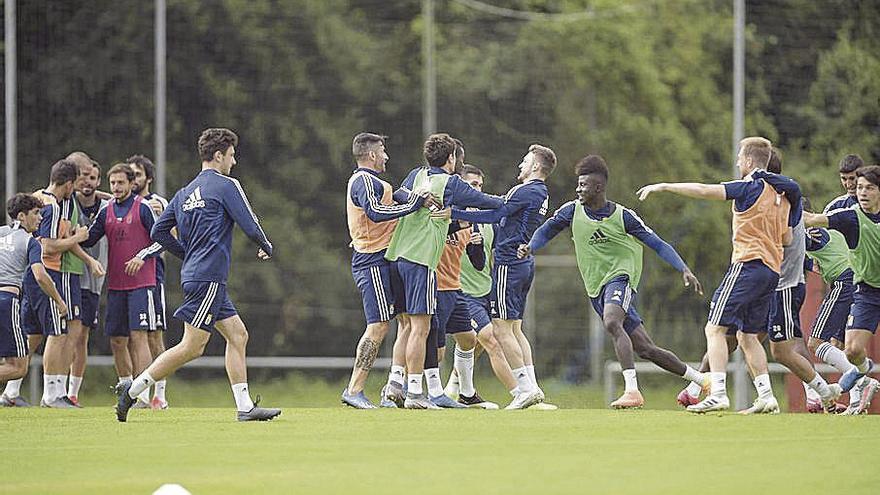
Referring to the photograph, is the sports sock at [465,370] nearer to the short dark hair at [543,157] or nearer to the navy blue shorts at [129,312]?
the short dark hair at [543,157]

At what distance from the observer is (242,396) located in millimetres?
11875

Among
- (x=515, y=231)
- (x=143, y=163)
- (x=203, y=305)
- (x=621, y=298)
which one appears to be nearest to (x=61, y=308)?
(x=143, y=163)

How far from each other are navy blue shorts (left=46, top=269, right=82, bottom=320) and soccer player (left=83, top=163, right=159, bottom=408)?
0.31 metres

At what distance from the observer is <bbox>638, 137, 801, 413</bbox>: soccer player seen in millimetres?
12219

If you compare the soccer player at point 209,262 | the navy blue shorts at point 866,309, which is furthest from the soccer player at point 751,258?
the soccer player at point 209,262

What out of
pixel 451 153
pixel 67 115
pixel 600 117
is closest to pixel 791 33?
pixel 600 117

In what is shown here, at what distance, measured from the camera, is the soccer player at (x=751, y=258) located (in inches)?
481

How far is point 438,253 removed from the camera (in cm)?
1343

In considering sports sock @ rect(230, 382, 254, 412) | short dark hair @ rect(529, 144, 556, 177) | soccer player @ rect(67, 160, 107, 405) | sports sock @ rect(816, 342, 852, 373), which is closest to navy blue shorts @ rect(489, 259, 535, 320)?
short dark hair @ rect(529, 144, 556, 177)

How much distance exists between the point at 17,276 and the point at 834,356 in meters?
7.04

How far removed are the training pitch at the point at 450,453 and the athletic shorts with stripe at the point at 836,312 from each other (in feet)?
7.22

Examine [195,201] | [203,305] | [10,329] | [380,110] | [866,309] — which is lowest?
[10,329]

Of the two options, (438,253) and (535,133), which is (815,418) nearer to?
(438,253)

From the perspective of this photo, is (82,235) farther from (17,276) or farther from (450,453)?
(450,453)
